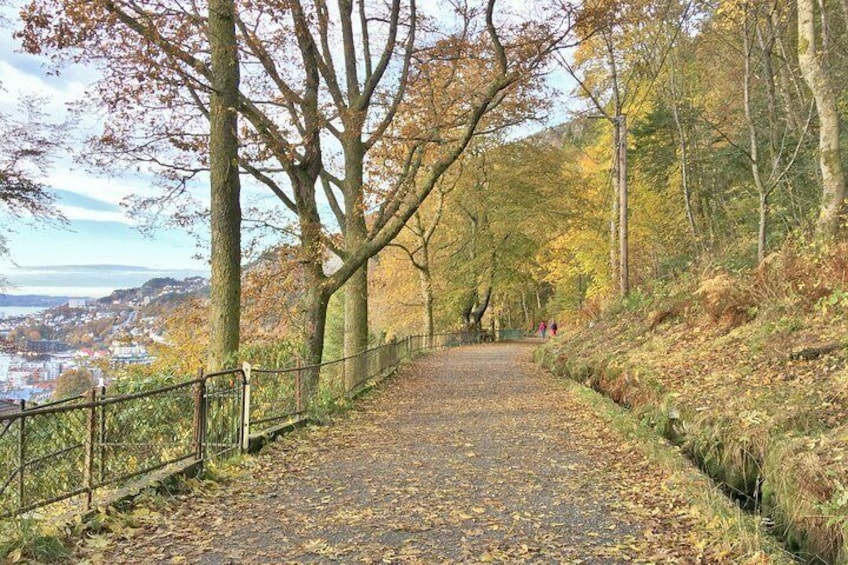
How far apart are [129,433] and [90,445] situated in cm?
187

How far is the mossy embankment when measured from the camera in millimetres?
4711

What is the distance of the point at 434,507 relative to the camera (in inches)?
214

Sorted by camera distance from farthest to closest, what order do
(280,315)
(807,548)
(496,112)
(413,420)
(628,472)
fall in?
(496,112), (280,315), (413,420), (628,472), (807,548)

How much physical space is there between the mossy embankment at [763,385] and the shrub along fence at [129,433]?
5.39m

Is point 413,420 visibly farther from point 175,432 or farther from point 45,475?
point 45,475

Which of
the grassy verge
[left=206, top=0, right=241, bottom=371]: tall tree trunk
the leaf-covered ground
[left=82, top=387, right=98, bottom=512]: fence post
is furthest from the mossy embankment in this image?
[left=206, top=0, right=241, bottom=371]: tall tree trunk

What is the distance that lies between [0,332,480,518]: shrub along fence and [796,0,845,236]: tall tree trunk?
8932 mm

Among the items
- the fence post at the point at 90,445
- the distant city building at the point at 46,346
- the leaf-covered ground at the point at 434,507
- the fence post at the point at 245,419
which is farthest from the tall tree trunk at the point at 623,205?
the fence post at the point at 90,445

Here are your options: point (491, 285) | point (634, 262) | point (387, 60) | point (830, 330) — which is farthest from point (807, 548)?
point (491, 285)

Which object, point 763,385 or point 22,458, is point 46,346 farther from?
point 763,385

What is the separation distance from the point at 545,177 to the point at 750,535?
98.2 feet

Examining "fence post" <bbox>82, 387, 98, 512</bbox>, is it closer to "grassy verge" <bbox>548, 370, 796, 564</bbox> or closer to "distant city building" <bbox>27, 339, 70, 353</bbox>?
"grassy verge" <bbox>548, 370, 796, 564</bbox>

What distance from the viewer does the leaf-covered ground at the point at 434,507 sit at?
435cm

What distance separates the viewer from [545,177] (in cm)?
3278
